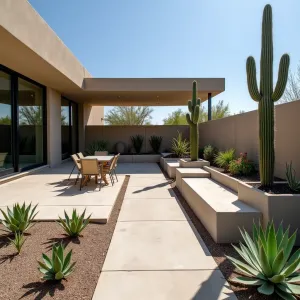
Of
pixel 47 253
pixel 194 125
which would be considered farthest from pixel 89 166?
pixel 194 125

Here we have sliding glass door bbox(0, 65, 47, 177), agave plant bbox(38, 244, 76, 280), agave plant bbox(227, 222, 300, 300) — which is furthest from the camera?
sliding glass door bbox(0, 65, 47, 177)

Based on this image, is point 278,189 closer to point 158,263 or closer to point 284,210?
point 284,210

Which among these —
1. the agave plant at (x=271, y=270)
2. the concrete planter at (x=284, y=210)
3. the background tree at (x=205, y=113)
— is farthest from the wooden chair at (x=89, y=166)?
the background tree at (x=205, y=113)

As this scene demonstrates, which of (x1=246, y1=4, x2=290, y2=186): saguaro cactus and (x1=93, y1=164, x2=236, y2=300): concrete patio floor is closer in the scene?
(x1=93, y1=164, x2=236, y2=300): concrete patio floor

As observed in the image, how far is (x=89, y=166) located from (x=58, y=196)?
1017 mm

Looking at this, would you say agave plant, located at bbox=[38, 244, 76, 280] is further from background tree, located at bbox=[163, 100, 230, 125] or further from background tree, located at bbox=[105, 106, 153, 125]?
background tree, located at bbox=[105, 106, 153, 125]

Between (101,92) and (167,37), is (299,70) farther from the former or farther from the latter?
(101,92)

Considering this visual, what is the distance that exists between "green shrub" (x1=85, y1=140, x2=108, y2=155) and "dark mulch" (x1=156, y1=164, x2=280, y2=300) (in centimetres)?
938

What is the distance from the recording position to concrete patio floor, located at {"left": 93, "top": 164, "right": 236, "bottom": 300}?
2.31 m

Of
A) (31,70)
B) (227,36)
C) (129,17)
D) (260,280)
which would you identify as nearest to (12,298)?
(260,280)

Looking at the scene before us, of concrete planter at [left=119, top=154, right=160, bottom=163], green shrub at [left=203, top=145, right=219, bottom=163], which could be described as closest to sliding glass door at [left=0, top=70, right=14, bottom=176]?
concrete planter at [left=119, top=154, right=160, bottom=163]

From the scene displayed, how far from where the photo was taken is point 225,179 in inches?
228

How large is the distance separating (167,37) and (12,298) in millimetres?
9998

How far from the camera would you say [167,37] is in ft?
33.8
